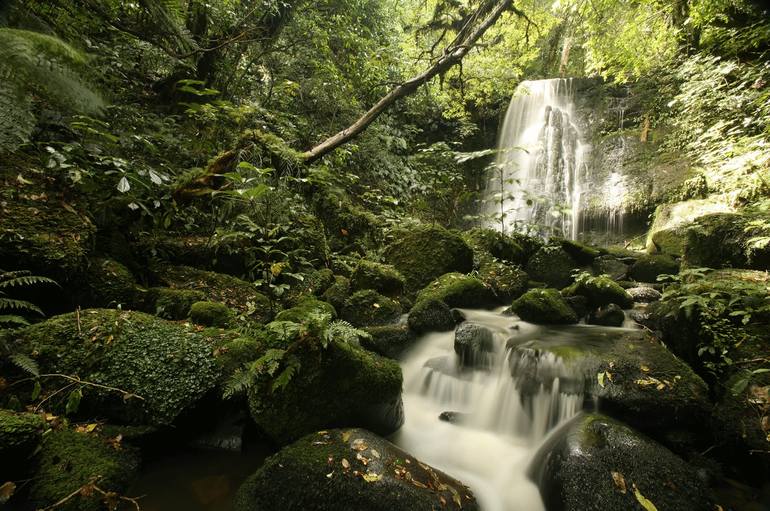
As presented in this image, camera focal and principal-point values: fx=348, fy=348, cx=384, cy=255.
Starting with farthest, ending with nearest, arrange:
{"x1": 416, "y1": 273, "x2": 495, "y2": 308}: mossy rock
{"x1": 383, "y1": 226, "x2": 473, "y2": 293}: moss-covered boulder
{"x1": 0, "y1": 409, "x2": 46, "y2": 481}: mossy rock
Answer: {"x1": 383, "y1": 226, "x2": 473, "y2": 293}: moss-covered boulder
{"x1": 416, "y1": 273, "x2": 495, "y2": 308}: mossy rock
{"x1": 0, "y1": 409, "x2": 46, "y2": 481}: mossy rock

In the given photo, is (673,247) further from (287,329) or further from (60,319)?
(60,319)

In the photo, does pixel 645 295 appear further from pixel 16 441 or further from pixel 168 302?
pixel 16 441

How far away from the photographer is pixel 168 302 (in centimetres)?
405

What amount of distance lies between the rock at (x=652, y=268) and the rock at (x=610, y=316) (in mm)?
2378

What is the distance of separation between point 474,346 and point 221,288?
346cm

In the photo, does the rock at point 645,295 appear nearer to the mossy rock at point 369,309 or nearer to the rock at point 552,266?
the rock at point 552,266

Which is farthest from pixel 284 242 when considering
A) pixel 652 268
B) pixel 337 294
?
pixel 652 268

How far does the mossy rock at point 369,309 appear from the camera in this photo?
5270mm

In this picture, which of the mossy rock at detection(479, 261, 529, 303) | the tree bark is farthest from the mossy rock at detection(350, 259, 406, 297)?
the tree bark

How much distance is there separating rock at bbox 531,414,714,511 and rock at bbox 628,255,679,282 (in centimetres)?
518

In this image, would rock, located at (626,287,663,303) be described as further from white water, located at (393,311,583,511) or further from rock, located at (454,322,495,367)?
rock, located at (454,322,495,367)

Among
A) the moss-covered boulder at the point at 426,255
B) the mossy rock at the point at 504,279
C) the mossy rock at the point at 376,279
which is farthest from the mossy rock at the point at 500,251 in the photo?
the mossy rock at the point at 376,279

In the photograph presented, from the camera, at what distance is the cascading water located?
11562 millimetres

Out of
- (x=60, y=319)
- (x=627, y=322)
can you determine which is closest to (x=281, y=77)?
(x=60, y=319)
